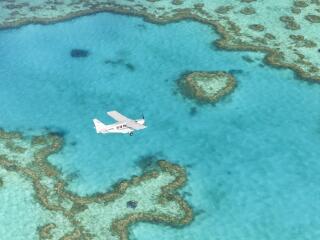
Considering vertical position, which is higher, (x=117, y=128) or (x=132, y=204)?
(x=117, y=128)

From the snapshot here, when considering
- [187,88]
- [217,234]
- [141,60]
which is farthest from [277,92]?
[217,234]

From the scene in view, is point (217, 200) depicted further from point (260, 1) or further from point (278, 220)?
point (260, 1)

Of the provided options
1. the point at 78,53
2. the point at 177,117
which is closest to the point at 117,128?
the point at 177,117

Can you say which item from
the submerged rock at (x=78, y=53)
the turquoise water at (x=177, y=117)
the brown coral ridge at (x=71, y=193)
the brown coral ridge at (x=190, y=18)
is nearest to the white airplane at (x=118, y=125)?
the turquoise water at (x=177, y=117)

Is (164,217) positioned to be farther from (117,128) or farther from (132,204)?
(117,128)

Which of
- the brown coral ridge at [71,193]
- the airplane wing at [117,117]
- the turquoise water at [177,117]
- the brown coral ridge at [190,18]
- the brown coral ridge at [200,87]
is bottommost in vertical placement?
the brown coral ridge at [71,193]

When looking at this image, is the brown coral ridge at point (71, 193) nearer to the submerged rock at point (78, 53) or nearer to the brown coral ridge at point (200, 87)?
the brown coral ridge at point (200, 87)

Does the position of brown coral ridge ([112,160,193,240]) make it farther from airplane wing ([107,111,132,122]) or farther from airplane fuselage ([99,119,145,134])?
airplane wing ([107,111,132,122])
